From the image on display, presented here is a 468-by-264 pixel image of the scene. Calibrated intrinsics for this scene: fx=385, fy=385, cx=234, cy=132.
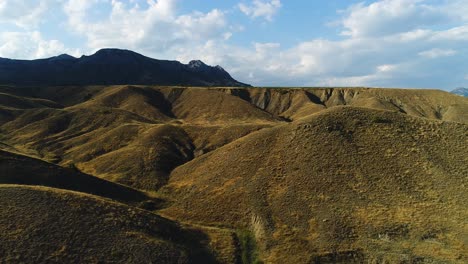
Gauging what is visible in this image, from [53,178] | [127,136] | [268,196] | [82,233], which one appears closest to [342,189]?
[268,196]

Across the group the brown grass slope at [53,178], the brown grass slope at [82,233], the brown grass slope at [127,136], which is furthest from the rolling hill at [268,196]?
the brown grass slope at [127,136]

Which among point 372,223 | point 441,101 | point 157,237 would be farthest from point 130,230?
point 441,101

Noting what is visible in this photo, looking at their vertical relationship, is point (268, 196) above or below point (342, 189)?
below

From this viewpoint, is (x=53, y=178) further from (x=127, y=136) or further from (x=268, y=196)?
(x=127, y=136)

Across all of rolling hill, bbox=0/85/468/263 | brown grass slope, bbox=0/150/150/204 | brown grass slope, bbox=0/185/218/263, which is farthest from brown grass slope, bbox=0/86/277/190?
brown grass slope, bbox=0/185/218/263

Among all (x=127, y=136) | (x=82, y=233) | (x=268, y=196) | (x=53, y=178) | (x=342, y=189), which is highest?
(x=342, y=189)

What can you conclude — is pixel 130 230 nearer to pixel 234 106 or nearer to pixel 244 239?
pixel 244 239

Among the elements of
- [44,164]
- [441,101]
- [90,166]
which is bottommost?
[90,166]
